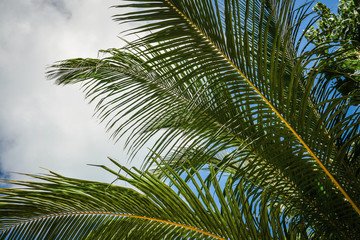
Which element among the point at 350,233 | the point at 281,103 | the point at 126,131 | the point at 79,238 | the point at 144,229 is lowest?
the point at 79,238

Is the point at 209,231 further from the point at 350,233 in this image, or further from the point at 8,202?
the point at 8,202

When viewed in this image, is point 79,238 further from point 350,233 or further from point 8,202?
point 350,233

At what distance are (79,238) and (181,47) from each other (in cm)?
121

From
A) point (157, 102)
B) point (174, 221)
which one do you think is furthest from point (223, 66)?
point (174, 221)

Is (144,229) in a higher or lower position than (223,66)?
lower

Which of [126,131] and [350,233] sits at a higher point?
[126,131]

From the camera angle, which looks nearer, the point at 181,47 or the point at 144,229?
the point at 181,47

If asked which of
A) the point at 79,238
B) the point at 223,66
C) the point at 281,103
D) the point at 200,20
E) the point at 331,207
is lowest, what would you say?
the point at 79,238

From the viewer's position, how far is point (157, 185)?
1.84 m

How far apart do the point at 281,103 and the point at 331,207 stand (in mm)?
774

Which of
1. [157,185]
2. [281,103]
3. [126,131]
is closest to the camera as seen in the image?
[281,103]

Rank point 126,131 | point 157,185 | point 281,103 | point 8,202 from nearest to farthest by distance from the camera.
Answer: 1. point 281,103
2. point 8,202
3. point 157,185
4. point 126,131

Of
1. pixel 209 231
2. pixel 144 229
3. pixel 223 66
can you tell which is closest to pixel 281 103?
pixel 223 66

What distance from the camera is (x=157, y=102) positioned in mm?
2061
